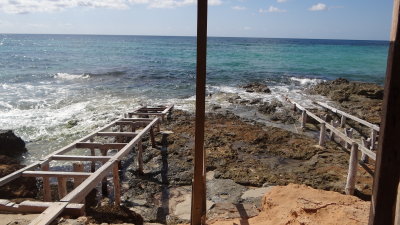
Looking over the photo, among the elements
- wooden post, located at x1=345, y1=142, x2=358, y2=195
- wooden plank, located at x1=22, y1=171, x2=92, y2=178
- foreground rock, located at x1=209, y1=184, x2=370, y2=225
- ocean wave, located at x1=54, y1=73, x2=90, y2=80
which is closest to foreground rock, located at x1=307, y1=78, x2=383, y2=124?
wooden post, located at x1=345, y1=142, x2=358, y2=195

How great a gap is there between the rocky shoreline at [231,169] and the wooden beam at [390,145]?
13.2 ft

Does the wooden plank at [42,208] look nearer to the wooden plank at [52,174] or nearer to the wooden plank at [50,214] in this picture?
the wooden plank at [50,214]

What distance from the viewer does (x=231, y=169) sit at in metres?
9.31

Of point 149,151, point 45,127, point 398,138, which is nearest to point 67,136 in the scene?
point 45,127

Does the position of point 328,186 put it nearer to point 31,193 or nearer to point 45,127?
point 31,193

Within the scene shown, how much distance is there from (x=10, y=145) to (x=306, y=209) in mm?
10796

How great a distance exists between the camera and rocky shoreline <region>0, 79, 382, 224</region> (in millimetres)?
7348

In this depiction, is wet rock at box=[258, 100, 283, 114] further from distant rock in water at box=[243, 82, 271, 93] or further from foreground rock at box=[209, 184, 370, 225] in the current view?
foreground rock at box=[209, 184, 370, 225]

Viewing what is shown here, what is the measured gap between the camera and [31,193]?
7762 millimetres

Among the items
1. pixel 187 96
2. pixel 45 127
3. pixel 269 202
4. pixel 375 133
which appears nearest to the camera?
pixel 269 202

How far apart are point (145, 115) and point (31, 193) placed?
6370mm

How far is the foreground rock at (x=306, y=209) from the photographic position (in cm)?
557

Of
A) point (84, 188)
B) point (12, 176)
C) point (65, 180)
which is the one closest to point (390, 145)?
point (84, 188)

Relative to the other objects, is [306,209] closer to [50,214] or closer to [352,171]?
[352,171]
